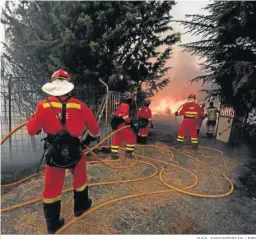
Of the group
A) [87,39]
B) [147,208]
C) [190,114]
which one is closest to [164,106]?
[190,114]

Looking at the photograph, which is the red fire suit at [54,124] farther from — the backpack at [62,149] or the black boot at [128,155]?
the black boot at [128,155]

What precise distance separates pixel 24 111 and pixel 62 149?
3.92 metres

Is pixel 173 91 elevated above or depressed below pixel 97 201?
above

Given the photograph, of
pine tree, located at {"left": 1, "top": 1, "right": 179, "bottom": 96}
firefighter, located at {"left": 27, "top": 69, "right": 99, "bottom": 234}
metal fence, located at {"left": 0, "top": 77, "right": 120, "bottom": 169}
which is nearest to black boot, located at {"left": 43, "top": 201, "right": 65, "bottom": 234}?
firefighter, located at {"left": 27, "top": 69, "right": 99, "bottom": 234}

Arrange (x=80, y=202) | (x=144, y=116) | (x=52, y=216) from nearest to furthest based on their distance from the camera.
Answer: (x=52, y=216), (x=80, y=202), (x=144, y=116)

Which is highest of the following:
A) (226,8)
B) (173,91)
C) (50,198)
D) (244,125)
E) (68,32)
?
(226,8)

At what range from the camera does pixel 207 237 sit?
2799 millimetres

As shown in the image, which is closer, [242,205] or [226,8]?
[242,205]

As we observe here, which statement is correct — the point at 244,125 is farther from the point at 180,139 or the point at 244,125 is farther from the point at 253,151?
the point at 180,139

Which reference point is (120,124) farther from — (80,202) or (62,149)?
(62,149)

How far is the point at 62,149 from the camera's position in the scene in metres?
2.49

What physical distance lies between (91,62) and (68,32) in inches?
42.6

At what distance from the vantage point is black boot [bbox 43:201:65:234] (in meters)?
2.62

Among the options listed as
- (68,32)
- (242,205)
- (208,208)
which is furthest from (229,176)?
(68,32)
